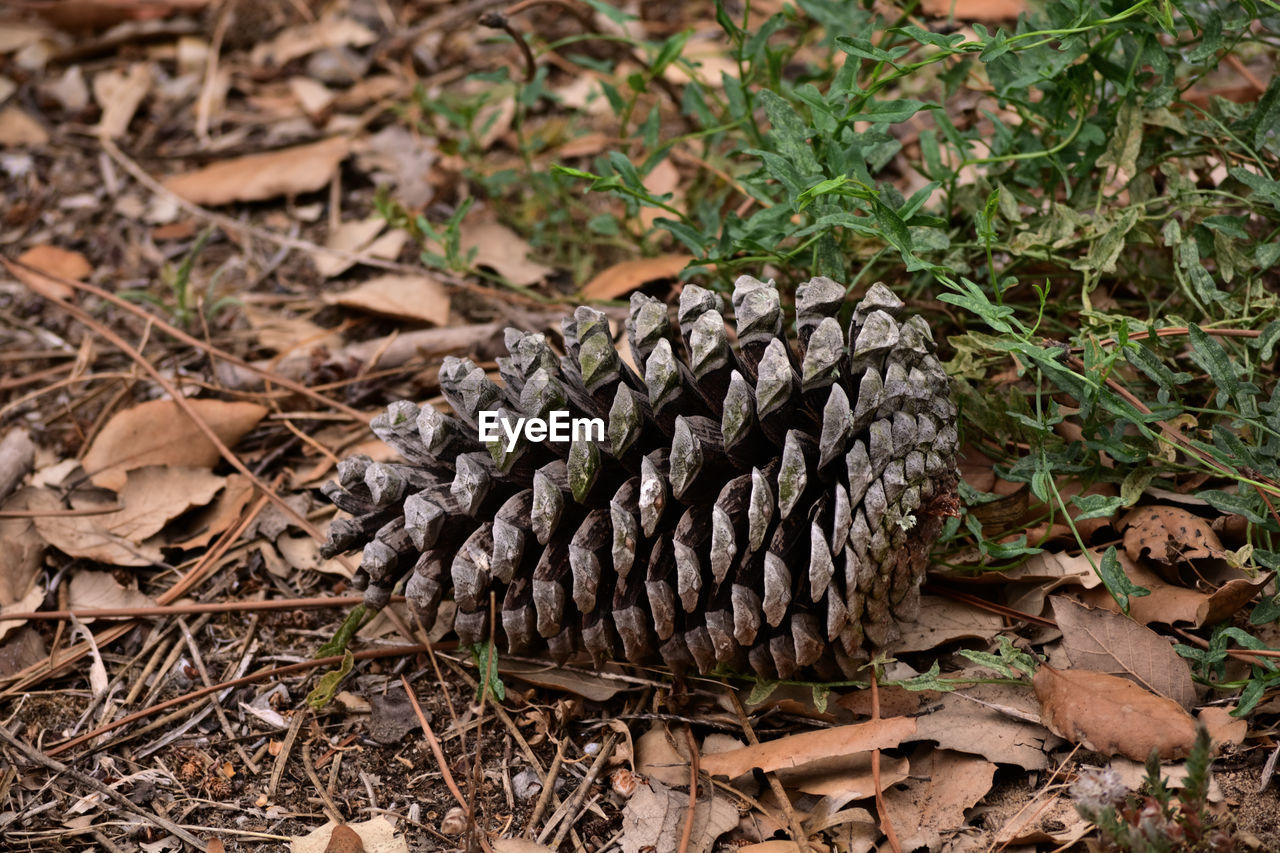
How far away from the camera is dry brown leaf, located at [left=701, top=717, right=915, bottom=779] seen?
4.39 feet

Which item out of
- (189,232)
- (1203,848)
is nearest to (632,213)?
(189,232)

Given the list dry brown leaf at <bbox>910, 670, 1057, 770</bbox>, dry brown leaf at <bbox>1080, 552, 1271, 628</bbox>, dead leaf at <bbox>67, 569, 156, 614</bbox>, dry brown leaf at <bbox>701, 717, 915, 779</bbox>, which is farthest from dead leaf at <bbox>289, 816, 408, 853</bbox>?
dry brown leaf at <bbox>1080, 552, 1271, 628</bbox>

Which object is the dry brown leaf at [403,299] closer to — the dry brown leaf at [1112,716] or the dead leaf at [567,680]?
the dead leaf at [567,680]

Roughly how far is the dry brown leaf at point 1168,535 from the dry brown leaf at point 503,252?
125 centimetres

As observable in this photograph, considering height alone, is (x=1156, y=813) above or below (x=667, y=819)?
above

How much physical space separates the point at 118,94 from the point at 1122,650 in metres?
2.74

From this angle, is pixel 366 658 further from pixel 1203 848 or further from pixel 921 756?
pixel 1203 848

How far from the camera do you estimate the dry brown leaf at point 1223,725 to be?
1.28 meters

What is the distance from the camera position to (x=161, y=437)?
189 cm

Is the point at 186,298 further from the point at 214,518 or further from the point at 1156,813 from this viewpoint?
the point at 1156,813

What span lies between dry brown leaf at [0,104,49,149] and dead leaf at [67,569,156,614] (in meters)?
1.43

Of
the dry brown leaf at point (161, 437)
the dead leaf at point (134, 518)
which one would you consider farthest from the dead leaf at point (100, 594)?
the dry brown leaf at point (161, 437)

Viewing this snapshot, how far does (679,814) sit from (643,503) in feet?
1.40

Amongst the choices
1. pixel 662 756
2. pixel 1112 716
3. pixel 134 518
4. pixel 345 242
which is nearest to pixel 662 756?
pixel 662 756
